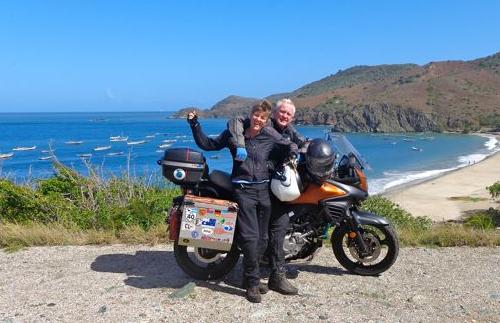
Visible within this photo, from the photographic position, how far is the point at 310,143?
17.0 feet

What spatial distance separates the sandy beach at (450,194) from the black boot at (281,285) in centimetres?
1905

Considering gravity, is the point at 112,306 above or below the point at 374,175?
above

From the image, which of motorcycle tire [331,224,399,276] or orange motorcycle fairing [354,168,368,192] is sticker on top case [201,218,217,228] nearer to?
motorcycle tire [331,224,399,276]

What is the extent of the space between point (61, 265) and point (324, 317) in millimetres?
3044

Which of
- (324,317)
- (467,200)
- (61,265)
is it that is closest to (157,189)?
(61,265)


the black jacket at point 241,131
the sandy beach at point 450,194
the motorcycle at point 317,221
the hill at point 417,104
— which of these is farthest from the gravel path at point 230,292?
the hill at point 417,104

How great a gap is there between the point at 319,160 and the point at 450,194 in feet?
113

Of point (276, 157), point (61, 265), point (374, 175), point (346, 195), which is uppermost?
point (276, 157)

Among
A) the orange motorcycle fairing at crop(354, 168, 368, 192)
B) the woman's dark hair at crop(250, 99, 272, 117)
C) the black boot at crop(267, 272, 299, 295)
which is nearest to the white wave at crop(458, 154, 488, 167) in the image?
the orange motorcycle fairing at crop(354, 168, 368, 192)

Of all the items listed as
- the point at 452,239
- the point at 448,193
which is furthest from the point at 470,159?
the point at 452,239

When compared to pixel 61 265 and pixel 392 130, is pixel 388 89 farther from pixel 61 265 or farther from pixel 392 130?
pixel 61 265

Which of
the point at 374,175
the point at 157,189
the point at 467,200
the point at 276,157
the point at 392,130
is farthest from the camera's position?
the point at 392,130

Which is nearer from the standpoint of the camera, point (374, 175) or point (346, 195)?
point (346, 195)

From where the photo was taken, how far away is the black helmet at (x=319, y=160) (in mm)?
5059
